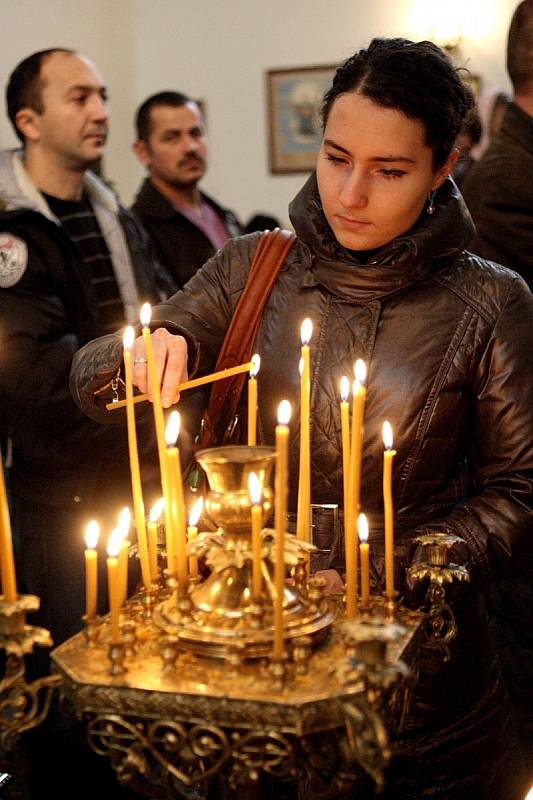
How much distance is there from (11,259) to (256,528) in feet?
A: 6.95

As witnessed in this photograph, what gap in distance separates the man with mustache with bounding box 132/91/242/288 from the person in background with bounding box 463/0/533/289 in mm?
1719

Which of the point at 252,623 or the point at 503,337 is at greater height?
the point at 503,337

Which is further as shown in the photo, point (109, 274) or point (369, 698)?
point (109, 274)

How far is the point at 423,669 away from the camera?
1577 millimetres

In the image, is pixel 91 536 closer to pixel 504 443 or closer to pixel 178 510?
pixel 178 510

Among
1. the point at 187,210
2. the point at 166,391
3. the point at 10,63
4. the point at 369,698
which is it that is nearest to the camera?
the point at 369,698

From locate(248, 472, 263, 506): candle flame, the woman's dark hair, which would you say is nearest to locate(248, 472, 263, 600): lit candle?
locate(248, 472, 263, 506): candle flame

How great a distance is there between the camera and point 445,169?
1.84 m

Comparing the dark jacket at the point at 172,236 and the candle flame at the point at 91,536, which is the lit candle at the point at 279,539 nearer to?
the candle flame at the point at 91,536

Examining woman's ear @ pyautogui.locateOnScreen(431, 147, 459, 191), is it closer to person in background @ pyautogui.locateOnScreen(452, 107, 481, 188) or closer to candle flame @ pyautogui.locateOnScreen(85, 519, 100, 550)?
person in background @ pyautogui.locateOnScreen(452, 107, 481, 188)

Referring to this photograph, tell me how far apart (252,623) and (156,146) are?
155 inches

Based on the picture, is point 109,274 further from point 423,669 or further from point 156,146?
point 423,669

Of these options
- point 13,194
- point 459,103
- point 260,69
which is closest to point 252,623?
point 459,103

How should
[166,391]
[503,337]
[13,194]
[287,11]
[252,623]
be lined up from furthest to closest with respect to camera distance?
[287,11]
[13,194]
[503,337]
[166,391]
[252,623]
